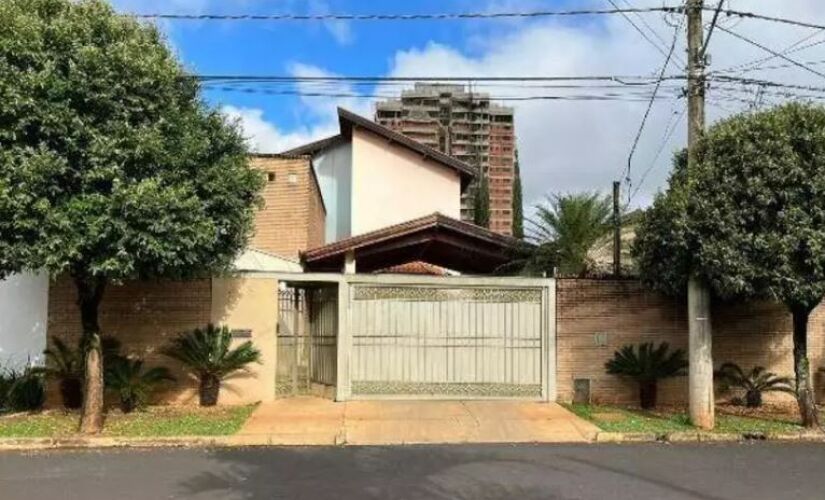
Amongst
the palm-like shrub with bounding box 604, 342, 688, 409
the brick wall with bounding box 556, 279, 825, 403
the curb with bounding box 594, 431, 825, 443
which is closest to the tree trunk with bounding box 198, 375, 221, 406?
the brick wall with bounding box 556, 279, 825, 403

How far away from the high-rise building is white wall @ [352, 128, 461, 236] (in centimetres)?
866

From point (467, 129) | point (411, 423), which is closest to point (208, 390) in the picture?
point (411, 423)

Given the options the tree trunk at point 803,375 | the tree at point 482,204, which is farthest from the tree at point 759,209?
the tree at point 482,204

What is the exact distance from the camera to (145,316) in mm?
15047

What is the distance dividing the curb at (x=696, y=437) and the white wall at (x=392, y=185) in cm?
1772

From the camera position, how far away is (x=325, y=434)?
12195mm

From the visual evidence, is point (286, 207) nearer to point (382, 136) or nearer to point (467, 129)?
point (382, 136)

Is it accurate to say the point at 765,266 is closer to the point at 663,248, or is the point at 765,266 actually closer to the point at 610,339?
the point at 663,248

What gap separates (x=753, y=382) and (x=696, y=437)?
3832 mm

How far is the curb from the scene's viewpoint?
478 inches

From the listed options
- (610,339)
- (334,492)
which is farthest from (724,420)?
(334,492)

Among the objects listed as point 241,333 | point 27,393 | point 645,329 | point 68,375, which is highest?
point 645,329

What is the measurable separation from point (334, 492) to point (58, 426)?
20.0 feet

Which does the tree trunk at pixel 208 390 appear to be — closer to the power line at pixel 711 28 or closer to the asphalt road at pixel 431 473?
the asphalt road at pixel 431 473
